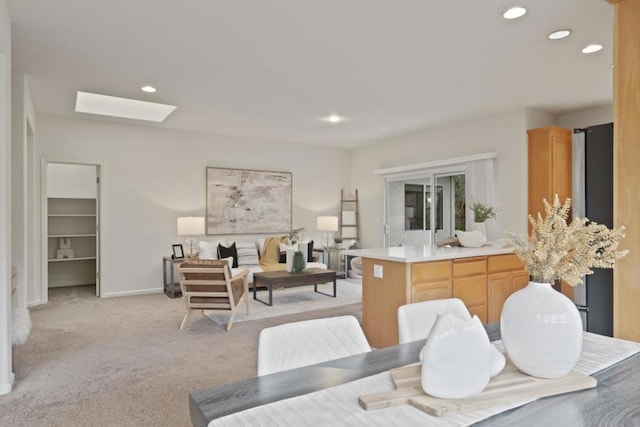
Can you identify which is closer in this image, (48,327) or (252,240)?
(48,327)

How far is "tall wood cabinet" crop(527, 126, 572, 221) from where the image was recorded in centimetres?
530

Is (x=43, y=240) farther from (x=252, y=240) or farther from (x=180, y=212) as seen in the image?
(x=252, y=240)

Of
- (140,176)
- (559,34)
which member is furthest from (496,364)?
(140,176)

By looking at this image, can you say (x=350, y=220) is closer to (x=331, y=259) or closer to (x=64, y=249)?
(x=331, y=259)

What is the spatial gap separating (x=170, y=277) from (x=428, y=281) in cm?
430

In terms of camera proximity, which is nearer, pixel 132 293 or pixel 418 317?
pixel 418 317

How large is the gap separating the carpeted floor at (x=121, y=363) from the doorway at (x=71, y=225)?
1.74 meters

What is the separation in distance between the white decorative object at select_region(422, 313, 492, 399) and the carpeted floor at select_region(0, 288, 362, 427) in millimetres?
1913

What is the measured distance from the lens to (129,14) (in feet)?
9.66

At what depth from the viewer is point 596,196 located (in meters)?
2.60

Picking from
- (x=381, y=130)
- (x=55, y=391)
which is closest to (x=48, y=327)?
(x=55, y=391)

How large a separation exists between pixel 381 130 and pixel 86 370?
211 inches

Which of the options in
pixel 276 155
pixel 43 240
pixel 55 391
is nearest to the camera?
pixel 55 391

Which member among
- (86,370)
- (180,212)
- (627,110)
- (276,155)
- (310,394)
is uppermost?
(276,155)
